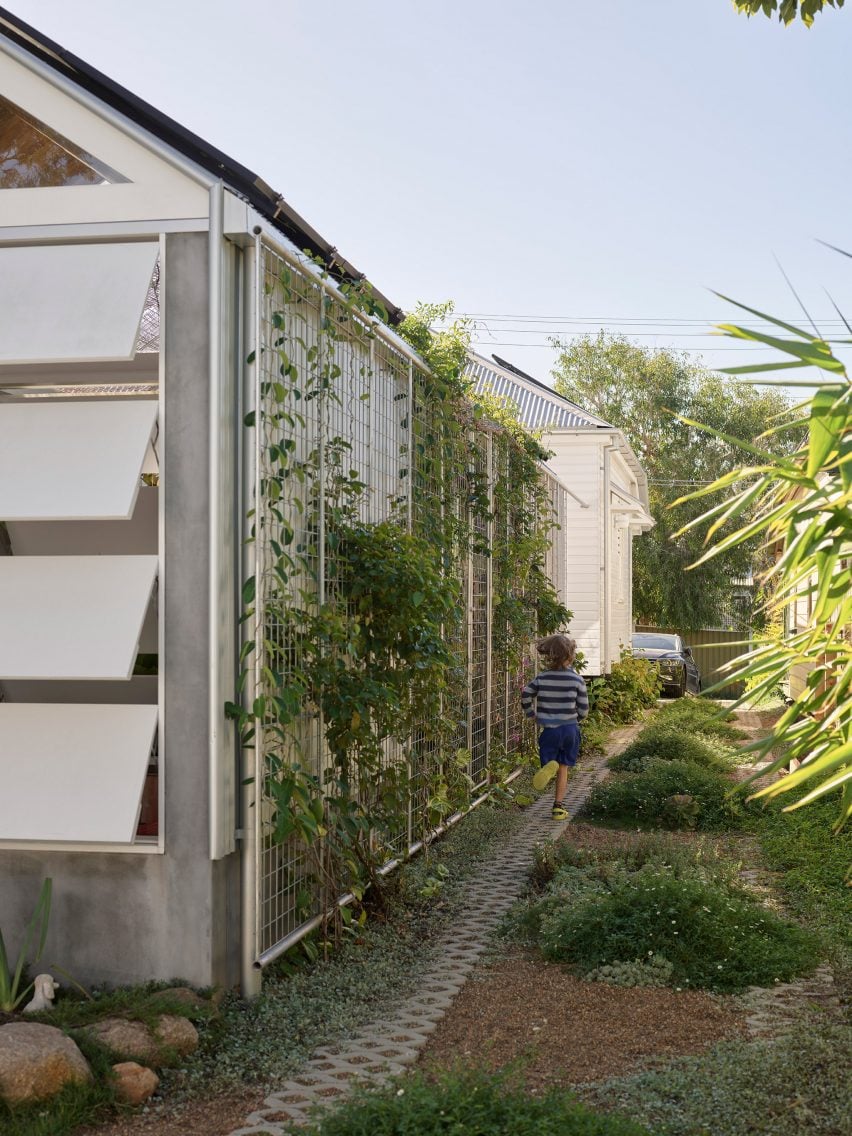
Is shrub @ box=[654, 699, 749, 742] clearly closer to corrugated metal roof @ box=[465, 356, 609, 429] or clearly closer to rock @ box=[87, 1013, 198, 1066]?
corrugated metal roof @ box=[465, 356, 609, 429]

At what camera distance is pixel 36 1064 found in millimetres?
→ 3678

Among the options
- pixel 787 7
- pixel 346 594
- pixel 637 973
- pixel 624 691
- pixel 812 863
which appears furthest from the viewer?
pixel 624 691

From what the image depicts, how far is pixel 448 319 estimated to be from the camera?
10672mm

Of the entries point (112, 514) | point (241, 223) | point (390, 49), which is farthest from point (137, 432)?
point (390, 49)

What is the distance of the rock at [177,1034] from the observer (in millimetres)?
4102

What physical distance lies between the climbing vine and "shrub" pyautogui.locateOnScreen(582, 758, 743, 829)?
1780 millimetres

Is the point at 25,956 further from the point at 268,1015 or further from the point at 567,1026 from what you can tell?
the point at 567,1026

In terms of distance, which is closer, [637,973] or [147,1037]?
[147,1037]

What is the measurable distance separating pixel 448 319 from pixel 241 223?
5970mm

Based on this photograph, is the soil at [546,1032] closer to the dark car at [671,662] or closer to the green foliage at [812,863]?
the green foliage at [812,863]

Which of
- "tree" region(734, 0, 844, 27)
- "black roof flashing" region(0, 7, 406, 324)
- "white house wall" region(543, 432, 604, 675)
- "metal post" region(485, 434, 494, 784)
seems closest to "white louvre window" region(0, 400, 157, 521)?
"black roof flashing" region(0, 7, 406, 324)

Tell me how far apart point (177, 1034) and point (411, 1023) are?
100 cm

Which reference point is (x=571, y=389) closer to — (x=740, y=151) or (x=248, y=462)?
(x=740, y=151)

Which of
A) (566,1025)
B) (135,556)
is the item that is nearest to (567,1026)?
(566,1025)
